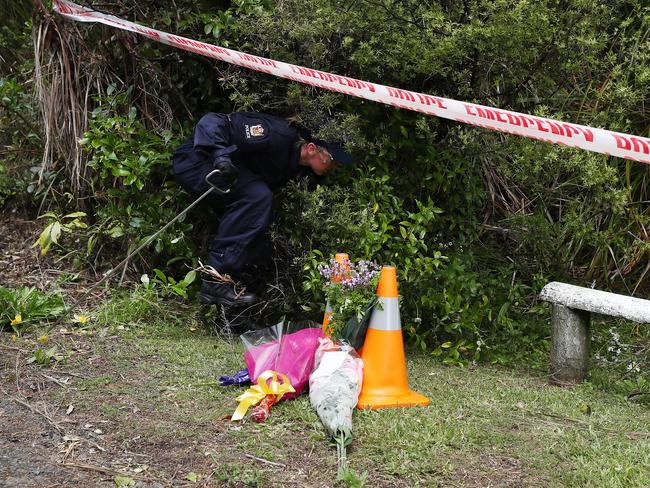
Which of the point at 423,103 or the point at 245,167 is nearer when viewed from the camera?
the point at 423,103

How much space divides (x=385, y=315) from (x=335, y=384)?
1.81 feet

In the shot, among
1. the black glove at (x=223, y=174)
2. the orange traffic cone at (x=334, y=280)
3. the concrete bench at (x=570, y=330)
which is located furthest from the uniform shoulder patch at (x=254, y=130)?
the concrete bench at (x=570, y=330)

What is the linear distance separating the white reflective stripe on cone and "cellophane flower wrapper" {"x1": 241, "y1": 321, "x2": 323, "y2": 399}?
0.32 meters

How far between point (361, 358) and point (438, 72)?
1815mm

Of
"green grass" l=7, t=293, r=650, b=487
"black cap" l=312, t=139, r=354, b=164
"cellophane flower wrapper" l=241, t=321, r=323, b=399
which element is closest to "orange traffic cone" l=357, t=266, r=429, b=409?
"green grass" l=7, t=293, r=650, b=487

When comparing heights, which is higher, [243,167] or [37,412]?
[243,167]

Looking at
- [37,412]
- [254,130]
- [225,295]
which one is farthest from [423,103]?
[37,412]

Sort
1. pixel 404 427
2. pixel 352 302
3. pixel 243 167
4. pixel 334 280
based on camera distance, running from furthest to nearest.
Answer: pixel 243 167
pixel 334 280
pixel 352 302
pixel 404 427

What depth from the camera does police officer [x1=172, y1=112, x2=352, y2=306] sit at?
482 cm

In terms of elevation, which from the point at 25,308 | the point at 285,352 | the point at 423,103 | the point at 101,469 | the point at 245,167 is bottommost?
the point at 25,308

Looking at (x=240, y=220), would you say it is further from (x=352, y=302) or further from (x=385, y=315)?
(x=385, y=315)

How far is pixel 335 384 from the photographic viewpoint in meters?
3.55

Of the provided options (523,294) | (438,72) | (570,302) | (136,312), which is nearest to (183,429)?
(136,312)

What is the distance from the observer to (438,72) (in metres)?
4.54
